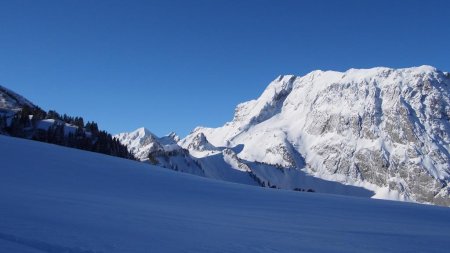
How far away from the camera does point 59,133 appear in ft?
341

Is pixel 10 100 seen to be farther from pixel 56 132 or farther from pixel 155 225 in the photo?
pixel 155 225

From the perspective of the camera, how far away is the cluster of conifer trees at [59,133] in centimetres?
9794

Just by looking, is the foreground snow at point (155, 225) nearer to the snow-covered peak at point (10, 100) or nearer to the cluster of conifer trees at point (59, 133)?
the cluster of conifer trees at point (59, 133)


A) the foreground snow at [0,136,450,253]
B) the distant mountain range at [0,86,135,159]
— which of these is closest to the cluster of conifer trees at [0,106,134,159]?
the distant mountain range at [0,86,135,159]

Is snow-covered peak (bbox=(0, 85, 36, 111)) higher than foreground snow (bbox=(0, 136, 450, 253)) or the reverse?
higher

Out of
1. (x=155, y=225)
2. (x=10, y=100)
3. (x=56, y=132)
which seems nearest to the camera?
(x=155, y=225)

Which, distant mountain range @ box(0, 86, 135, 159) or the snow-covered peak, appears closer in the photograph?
A: distant mountain range @ box(0, 86, 135, 159)

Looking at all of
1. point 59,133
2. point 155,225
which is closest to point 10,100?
point 59,133

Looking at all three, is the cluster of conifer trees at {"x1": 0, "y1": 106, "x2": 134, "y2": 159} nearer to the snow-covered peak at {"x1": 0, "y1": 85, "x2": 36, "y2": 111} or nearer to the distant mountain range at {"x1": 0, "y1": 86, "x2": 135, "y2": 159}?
the distant mountain range at {"x1": 0, "y1": 86, "x2": 135, "y2": 159}

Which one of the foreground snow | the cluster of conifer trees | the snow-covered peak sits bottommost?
the foreground snow

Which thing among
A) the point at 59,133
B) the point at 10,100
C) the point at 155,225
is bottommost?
the point at 155,225

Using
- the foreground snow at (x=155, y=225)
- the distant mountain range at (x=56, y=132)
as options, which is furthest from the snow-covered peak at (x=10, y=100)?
the foreground snow at (x=155, y=225)

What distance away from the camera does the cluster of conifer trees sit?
97.9 meters

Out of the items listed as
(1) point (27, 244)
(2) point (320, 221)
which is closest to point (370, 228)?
(2) point (320, 221)
